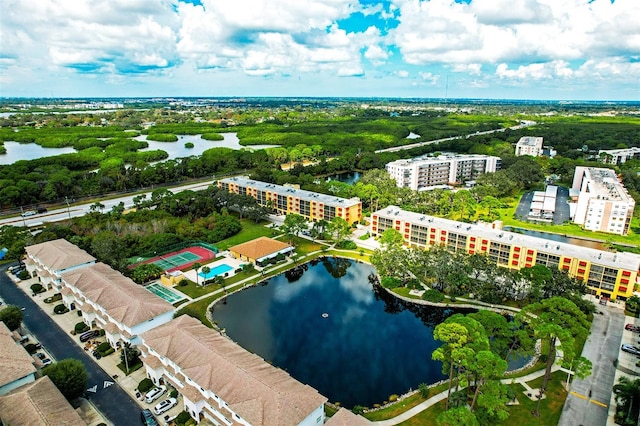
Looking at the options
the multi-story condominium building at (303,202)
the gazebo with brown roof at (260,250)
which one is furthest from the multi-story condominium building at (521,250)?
the gazebo with brown roof at (260,250)

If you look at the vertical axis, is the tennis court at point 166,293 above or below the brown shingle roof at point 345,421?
below

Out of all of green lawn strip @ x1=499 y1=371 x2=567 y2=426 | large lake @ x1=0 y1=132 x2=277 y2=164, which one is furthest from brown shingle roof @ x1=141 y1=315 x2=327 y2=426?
large lake @ x1=0 y1=132 x2=277 y2=164

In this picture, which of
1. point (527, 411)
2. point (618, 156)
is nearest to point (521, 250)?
point (527, 411)

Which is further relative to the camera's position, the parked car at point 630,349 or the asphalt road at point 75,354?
the parked car at point 630,349

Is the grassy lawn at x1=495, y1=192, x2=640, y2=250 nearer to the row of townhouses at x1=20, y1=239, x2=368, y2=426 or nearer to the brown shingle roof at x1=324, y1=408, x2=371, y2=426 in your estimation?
the brown shingle roof at x1=324, y1=408, x2=371, y2=426

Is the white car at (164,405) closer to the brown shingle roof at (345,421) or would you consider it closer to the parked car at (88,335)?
the brown shingle roof at (345,421)

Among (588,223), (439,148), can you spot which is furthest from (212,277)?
(439,148)

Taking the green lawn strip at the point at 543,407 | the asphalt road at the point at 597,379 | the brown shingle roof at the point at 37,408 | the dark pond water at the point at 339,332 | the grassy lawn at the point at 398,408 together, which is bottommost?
the dark pond water at the point at 339,332
